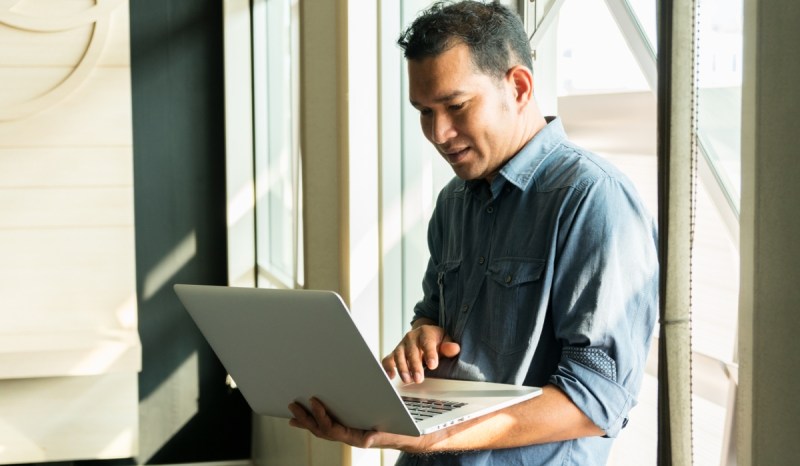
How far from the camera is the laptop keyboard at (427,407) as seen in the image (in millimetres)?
1238

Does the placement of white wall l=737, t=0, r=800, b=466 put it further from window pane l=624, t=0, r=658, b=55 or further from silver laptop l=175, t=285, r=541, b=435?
window pane l=624, t=0, r=658, b=55

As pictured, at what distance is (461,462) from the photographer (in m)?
1.38

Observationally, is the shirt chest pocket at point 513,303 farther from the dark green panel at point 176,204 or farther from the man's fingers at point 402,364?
the dark green panel at point 176,204

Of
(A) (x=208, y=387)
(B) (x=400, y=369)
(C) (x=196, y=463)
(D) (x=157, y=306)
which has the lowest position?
(C) (x=196, y=463)

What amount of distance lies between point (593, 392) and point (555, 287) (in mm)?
144

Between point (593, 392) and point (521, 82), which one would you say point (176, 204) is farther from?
point (593, 392)

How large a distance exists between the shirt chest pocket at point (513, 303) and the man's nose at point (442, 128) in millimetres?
200

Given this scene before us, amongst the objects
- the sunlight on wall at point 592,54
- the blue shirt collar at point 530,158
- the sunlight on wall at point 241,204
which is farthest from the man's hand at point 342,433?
the sunlight on wall at point 241,204

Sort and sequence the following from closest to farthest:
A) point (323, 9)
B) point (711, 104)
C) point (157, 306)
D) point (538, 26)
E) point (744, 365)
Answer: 1. point (744, 365)
2. point (711, 104)
3. point (538, 26)
4. point (323, 9)
5. point (157, 306)

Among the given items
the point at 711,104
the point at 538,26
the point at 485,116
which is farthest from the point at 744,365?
the point at 538,26

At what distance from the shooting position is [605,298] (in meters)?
1.21

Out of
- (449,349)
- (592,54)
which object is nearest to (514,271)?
(449,349)

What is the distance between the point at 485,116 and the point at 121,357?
111 inches

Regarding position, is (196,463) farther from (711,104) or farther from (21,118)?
(711,104)
